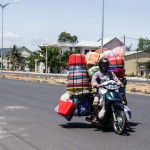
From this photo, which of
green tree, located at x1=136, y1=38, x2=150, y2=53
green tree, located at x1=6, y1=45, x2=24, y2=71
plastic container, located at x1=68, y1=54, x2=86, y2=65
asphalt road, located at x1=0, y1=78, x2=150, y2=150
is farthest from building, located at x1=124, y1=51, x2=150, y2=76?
plastic container, located at x1=68, y1=54, x2=86, y2=65

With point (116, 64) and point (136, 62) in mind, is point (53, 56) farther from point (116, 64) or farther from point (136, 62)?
point (116, 64)

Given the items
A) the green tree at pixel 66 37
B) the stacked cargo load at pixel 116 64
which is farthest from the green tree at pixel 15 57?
the stacked cargo load at pixel 116 64

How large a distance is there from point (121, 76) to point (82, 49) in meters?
82.9

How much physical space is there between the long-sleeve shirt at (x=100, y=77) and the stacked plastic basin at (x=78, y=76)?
503 mm

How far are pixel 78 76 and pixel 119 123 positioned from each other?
1639 mm

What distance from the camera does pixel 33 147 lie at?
7590mm

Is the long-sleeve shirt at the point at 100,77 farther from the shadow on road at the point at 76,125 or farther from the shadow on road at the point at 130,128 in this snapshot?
the shadow on road at the point at 76,125

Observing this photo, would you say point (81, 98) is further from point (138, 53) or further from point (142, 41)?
point (142, 41)

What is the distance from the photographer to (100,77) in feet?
31.1

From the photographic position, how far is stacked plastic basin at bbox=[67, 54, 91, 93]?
32.5 ft

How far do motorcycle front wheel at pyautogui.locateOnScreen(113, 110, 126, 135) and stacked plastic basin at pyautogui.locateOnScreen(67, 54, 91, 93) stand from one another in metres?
1.23

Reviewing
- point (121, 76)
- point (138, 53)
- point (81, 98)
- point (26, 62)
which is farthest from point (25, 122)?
point (26, 62)

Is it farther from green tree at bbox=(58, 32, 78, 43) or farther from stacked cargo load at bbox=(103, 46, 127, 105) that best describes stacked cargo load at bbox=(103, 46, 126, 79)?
green tree at bbox=(58, 32, 78, 43)

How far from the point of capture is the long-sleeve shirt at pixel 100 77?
9414 millimetres
